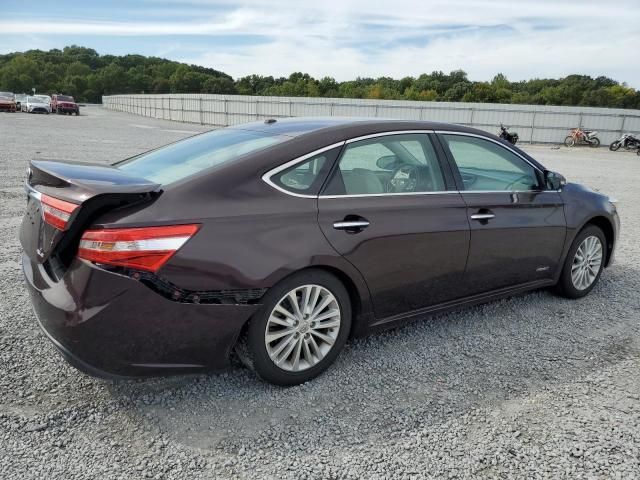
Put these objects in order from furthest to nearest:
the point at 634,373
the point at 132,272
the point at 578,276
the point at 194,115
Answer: the point at 194,115
the point at 578,276
the point at 634,373
the point at 132,272

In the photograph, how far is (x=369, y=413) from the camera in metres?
2.86

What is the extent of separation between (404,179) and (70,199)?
2075mm

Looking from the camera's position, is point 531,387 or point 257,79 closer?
point 531,387

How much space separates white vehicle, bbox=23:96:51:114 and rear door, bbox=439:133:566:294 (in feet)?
145

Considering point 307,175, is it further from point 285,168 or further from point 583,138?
point 583,138

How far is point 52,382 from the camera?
9.87 ft

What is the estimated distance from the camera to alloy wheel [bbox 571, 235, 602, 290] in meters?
4.61

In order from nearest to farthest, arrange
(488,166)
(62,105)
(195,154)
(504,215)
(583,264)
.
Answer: (195,154), (504,215), (488,166), (583,264), (62,105)

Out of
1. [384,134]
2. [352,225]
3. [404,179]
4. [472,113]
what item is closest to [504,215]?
[404,179]

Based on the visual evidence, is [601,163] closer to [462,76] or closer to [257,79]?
[462,76]

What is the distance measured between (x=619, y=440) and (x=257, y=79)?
11084 centimetres

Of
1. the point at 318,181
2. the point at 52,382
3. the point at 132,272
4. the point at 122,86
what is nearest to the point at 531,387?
the point at 318,181

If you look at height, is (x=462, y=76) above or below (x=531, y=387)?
above

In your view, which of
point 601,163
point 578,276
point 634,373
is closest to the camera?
point 634,373
